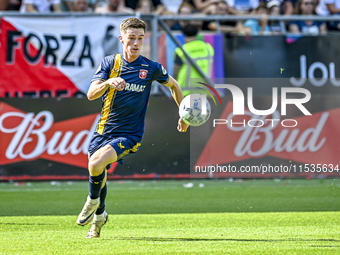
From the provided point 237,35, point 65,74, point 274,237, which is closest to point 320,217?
point 274,237

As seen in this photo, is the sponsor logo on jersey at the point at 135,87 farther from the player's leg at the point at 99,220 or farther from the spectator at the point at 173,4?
the spectator at the point at 173,4

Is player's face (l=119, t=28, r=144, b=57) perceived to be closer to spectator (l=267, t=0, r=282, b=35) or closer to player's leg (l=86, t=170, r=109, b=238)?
player's leg (l=86, t=170, r=109, b=238)

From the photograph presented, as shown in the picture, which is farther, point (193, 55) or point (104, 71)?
point (193, 55)

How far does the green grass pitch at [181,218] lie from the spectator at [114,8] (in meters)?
3.88

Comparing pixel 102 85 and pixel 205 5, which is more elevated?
pixel 205 5

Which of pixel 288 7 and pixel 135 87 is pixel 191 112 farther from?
pixel 288 7

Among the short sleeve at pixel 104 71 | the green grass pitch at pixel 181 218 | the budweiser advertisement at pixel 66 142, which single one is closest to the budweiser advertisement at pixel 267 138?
the green grass pitch at pixel 181 218

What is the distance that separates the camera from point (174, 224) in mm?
6883

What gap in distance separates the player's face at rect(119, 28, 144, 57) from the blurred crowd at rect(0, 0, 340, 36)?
20.5 feet

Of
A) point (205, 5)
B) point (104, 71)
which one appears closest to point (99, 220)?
point (104, 71)

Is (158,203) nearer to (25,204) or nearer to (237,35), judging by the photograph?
(25,204)

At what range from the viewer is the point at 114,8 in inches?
491

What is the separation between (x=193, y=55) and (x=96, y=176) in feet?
21.3

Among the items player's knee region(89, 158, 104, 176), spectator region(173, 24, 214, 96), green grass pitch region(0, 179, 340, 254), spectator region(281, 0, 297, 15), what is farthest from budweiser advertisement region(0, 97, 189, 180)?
player's knee region(89, 158, 104, 176)
